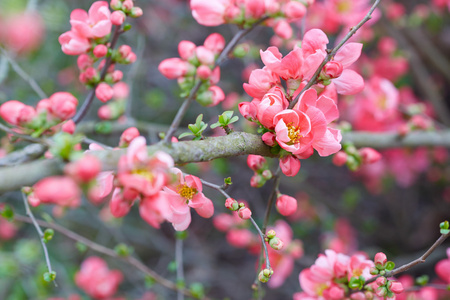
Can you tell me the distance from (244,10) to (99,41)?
0.30 m

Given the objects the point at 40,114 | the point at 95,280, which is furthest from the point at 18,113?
the point at 95,280

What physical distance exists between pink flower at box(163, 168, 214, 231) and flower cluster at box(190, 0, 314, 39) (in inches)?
12.0

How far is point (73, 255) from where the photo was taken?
201 cm

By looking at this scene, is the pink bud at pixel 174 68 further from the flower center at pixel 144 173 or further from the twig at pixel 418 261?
the twig at pixel 418 261

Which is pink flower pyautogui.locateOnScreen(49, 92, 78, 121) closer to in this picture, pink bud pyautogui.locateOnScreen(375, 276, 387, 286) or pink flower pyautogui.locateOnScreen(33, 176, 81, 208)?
pink flower pyautogui.locateOnScreen(33, 176, 81, 208)

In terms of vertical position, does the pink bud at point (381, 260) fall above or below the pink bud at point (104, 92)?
below

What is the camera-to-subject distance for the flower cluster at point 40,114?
646mm

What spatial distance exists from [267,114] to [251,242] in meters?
0.99

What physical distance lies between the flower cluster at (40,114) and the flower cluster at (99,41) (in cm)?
11

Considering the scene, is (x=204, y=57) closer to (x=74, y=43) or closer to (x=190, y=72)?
(x=190, y=72)

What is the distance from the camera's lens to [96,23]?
792 millimetres

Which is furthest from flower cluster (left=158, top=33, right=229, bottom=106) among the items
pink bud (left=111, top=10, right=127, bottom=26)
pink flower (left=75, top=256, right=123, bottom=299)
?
pink flower (left=75, top=256, right=123, bottom=299)

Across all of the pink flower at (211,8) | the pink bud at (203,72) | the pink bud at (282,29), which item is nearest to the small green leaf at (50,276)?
the pink bud at (203,72)

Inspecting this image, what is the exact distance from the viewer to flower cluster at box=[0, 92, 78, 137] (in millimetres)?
646
